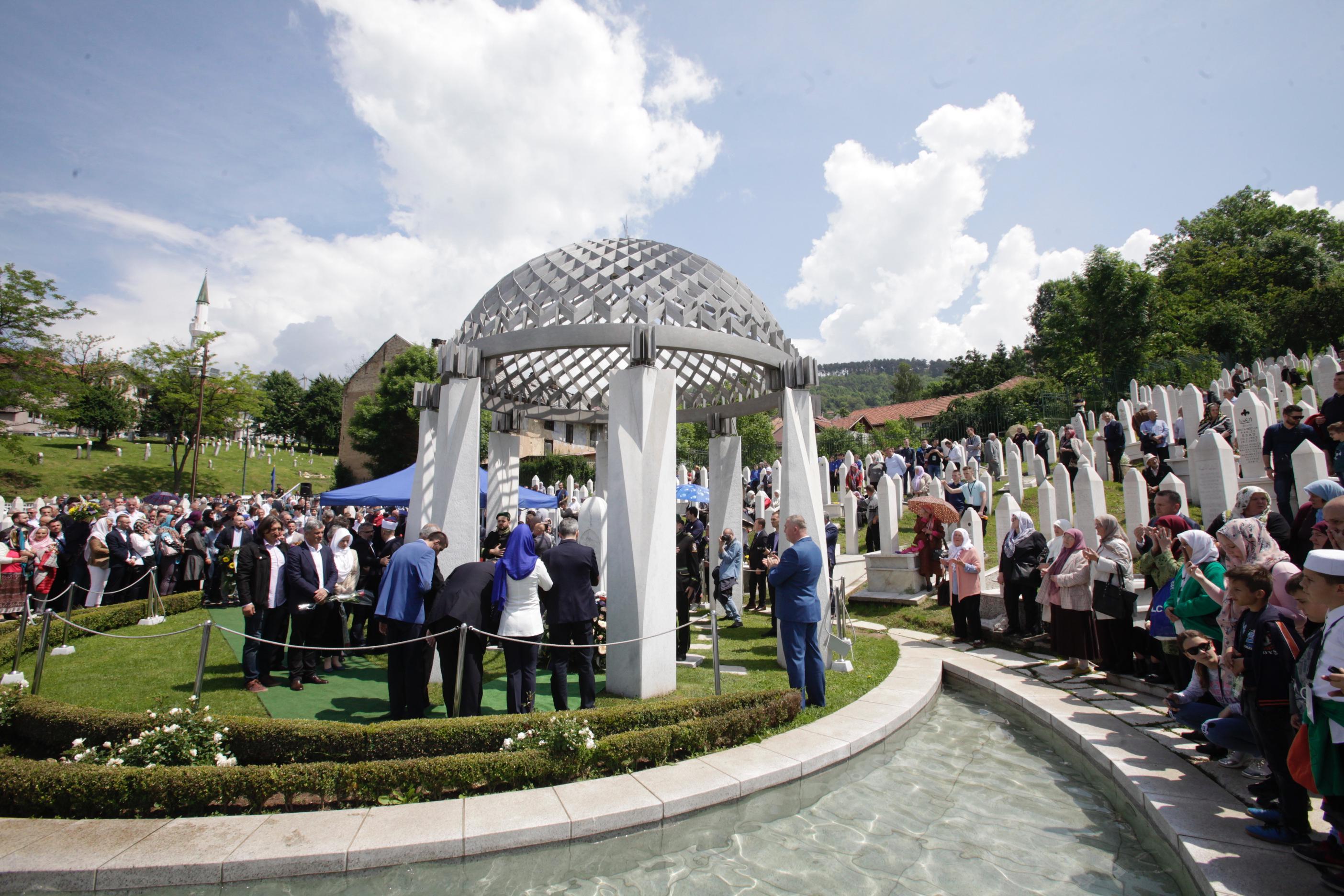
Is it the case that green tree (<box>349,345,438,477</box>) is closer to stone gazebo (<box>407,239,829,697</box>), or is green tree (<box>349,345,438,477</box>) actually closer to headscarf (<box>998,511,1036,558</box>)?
stone gazebo (<box>407,239,829,697</box>)

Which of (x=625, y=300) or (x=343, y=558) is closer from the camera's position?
(x=625, y=300)

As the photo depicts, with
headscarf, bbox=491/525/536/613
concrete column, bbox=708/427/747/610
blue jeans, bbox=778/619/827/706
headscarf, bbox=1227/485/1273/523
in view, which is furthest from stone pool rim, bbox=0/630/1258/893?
concrete column, bbox=708/427/747/610

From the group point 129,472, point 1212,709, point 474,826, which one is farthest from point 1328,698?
point 129,472

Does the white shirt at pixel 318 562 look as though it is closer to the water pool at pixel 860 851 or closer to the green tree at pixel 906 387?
the water pool at pixel 860 851

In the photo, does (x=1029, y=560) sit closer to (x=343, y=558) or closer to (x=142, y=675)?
(x=343, y=558)

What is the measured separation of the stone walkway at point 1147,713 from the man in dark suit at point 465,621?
233 inches

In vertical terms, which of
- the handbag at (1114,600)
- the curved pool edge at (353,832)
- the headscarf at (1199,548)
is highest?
the headscarf at (1199,548)

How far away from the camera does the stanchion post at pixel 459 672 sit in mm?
5910

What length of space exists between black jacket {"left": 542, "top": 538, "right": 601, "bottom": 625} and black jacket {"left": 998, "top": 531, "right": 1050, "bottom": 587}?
6313 millimetres

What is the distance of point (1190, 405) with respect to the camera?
1471cm

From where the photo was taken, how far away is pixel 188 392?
120ft

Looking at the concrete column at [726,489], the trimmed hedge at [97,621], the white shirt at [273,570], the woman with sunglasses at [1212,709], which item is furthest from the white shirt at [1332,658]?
the trimmed hedge at [97,621]

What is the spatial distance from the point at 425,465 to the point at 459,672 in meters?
3.58

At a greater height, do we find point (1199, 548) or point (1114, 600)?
point (1199, 548)
